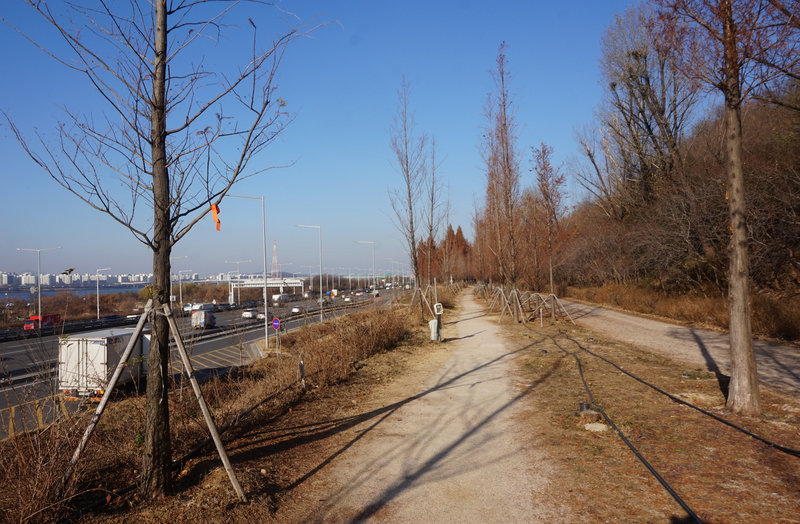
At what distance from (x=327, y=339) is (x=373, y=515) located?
7832 millimetres

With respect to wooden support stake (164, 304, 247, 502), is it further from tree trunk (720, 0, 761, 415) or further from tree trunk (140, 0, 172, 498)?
tree trunk (720, 0, 761, 415)

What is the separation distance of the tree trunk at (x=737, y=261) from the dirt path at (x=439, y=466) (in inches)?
117

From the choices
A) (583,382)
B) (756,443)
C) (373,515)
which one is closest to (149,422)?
(373,515)

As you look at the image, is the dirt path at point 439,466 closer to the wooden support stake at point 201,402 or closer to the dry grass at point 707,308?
the wooden support stake at point 201,402

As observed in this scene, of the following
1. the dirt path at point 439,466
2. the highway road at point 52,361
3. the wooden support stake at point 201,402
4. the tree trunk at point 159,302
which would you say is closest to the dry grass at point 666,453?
the dirt path at point 439,466

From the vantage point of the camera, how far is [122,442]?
17.9 feet

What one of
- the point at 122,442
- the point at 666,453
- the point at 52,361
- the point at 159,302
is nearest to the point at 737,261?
the point at 666,453

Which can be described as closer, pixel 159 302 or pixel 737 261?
pixel 159 302

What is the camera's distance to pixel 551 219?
22.8m

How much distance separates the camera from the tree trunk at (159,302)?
4.21m

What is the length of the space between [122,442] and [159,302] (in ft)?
7.51

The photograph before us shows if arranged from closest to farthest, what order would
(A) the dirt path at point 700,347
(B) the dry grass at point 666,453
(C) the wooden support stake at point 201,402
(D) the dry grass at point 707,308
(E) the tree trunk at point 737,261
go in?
(C) the wooden support stake at point 201,402 → (B) the dry grass at point 666,453 → (E) the tree trunk at point 737,261 → (A) the dirt path at point 700,347 → (D) the dry grass at point 707,308

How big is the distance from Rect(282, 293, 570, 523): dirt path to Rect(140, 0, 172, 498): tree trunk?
134 centimetres

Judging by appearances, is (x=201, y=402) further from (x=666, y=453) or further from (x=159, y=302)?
(x=666, y=453)
